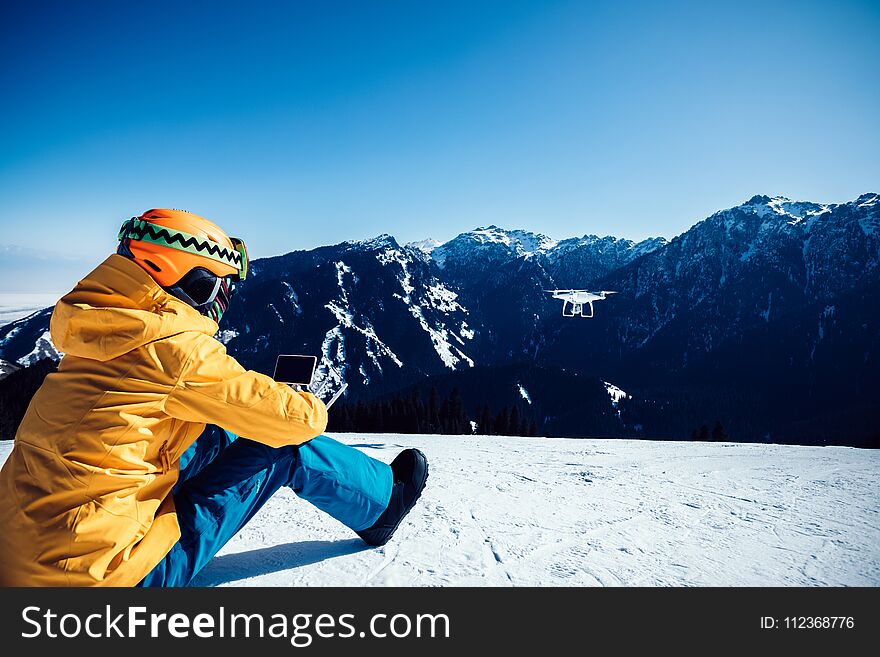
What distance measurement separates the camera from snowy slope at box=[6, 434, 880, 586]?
305 centimetres

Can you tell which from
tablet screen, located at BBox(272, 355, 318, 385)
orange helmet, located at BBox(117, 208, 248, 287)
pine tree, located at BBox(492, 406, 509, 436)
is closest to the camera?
orange helmet, located at BBox(117, 208, 248, 287)

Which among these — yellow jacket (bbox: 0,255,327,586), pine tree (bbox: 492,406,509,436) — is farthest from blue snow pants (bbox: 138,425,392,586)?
pine tree (bbox: 492,406,509,436)

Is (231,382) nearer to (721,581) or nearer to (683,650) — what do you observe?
(683,650)

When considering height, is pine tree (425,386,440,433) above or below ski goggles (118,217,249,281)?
below

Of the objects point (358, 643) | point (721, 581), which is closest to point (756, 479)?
point (721, 581)

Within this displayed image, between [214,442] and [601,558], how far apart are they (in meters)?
2.69

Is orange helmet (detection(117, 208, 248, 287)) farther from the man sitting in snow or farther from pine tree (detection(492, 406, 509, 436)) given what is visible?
pine tree (detection(492, 406, 509, 436))

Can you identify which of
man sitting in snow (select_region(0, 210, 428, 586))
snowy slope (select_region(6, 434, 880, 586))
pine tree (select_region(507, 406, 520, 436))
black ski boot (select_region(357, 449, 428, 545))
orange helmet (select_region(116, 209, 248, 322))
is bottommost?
pine tree (select_region(507, 406, 520, 436))

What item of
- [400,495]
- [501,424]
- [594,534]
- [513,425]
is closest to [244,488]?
[400,495]

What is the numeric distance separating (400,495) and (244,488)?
1.09 metres

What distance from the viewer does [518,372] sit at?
185 m

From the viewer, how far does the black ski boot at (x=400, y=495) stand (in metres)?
3.31

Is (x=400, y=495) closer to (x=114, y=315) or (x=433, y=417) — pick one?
(x=114, y=315)

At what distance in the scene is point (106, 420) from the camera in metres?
2.00
